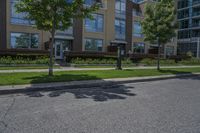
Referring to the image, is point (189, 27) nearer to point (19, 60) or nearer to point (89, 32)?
point (89, 32)

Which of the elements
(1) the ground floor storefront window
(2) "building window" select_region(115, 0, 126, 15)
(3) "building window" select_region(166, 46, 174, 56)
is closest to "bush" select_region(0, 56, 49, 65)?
(2) "building window" select_region(115, 0, 126, 15)

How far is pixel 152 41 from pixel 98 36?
45.4ft

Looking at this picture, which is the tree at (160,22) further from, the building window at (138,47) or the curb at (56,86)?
the building window at (138,47)

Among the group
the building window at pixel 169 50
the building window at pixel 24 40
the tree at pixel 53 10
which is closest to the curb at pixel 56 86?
the tree at pixel 53 10

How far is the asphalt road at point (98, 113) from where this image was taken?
4.42 meters

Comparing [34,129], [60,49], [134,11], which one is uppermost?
[134,11]

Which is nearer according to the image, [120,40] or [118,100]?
[118,100]

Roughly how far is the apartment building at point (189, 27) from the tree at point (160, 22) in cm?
3324

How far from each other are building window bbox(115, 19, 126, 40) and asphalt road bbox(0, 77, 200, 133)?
25440 millimetres

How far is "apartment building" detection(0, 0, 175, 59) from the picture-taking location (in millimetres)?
24266

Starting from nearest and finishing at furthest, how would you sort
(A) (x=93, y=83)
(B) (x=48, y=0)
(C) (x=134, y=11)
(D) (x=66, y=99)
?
(D) (x=66, y=99)
(A) (x=93, y=83)
(B) (x=48, y=0)
(C) (x=134, y=11)

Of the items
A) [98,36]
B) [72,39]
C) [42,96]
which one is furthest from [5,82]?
[98,36]

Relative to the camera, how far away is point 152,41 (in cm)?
1762

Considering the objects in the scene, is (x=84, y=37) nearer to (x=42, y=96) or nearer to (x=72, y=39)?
(x=72, y=39)
